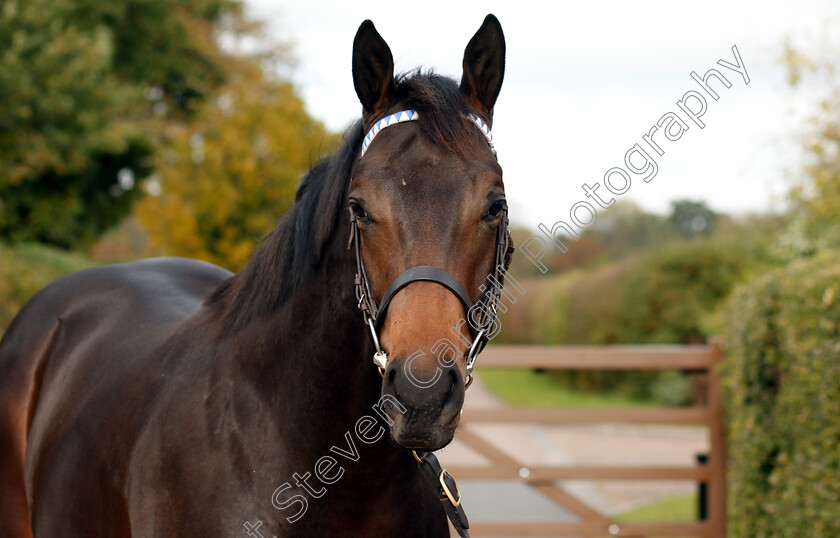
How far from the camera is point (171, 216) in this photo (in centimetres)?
1511

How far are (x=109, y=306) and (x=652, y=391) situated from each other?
1448cm

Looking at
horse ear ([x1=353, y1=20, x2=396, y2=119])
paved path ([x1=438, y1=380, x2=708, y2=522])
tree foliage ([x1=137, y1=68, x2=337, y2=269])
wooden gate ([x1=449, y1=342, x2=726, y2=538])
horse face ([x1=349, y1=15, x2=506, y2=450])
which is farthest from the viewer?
tree foliage ([x1=137, y1=68, x2=337, y2=269])

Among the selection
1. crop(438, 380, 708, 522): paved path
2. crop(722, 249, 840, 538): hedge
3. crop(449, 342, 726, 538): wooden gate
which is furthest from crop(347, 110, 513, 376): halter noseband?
crop(438, 380, 708, 522): paved path

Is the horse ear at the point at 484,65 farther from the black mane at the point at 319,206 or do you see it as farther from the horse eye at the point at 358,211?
the horse eye at the point at 358,211

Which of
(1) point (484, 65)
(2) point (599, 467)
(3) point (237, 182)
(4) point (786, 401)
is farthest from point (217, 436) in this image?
(3) point (237, 182)

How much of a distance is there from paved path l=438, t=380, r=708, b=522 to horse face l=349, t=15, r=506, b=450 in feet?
17.7

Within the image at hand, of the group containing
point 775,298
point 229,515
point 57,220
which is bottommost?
point 229,515

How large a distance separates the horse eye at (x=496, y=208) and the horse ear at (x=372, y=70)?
44cm

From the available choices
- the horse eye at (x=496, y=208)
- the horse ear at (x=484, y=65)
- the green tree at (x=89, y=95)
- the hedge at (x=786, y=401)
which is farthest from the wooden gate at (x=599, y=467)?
the green tree at (x=89, y=95)

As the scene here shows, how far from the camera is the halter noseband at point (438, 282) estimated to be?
72.0 inches

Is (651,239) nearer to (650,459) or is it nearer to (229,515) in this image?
(650,459)

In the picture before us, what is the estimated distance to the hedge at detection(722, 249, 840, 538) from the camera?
146 inches

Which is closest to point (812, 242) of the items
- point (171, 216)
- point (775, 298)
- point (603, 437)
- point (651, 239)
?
point (775, 298)

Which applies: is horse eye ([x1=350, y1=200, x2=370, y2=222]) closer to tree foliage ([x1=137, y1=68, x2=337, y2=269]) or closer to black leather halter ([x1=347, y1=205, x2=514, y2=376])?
black leather halter ([x1=347, y1=205, x2=514, y2=376])
